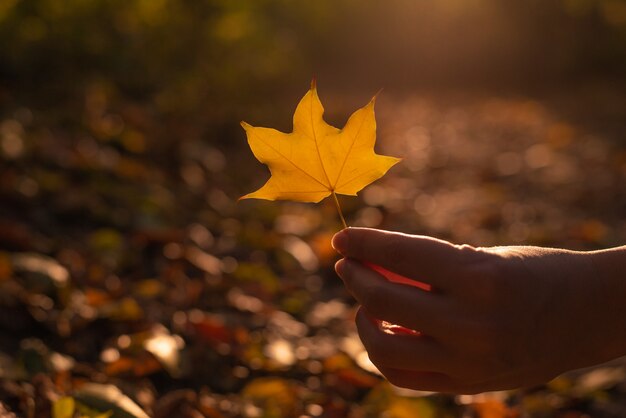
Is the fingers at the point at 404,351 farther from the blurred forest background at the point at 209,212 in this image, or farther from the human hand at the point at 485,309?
the blurred forest background at the point at 209,212

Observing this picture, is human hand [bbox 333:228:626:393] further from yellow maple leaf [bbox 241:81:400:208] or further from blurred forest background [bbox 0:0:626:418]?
blurred forest background [bbox 0:0:626:418]

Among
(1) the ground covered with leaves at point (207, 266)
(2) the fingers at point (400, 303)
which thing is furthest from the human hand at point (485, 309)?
(1) the ground covered with leaves at point (207, 266)

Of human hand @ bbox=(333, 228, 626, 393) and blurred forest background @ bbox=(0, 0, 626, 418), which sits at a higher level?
blurred forest background @ bbox=(0, 0, 626, 418)

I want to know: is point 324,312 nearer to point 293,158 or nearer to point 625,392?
point 625,392

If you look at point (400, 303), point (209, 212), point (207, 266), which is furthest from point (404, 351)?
point (209, 212)

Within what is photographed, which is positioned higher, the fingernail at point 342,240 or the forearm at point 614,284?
the fingernail at point 342,240

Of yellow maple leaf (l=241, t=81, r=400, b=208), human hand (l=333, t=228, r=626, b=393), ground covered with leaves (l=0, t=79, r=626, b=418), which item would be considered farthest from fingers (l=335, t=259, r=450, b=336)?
ground covered with leaves (l=0, t=79, r=626, b=418)

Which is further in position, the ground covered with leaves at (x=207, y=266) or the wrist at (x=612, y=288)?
the ground covered with leaves at (x=207, y=266)
